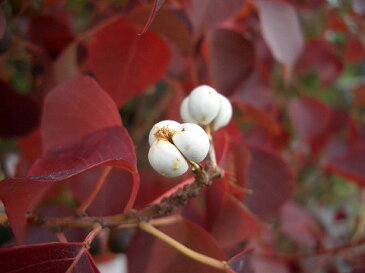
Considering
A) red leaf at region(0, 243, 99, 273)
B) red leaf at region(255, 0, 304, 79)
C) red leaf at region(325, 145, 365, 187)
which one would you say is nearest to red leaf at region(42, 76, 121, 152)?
red leaf at region(0, 243, 99, 273)

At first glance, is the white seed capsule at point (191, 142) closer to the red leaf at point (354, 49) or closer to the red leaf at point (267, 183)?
the red leaf at point (267, 183)

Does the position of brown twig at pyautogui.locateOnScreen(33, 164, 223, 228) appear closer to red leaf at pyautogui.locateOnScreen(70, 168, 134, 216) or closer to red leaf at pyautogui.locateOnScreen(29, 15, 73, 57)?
red leaf at pyautogui.locateOnScreen(70, 168, 134, 216)

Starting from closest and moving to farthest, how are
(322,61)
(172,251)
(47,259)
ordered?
1. (47,259)
2. (172,251)
3. (322,61)

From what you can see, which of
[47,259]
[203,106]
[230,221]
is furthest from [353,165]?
[47,259]

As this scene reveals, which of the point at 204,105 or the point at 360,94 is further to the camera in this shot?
the point at 360,94

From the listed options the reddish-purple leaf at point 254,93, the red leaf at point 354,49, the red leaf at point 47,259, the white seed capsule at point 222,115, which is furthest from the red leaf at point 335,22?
the red leaf at point 47,259

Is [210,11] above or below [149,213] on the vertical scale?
above

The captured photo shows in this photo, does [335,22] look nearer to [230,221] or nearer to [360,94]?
[360,94]
